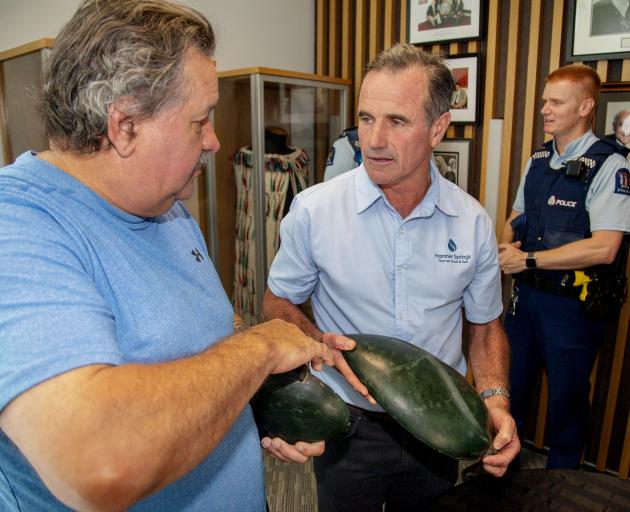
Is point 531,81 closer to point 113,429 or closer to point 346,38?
point 346,38

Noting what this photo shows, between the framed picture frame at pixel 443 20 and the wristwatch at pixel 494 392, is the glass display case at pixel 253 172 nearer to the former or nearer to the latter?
the framed picture frame at pixel 443 20

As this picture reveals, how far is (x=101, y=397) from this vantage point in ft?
1.81

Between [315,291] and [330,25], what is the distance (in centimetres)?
257

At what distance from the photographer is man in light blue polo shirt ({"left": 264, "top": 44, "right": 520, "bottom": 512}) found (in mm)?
1378

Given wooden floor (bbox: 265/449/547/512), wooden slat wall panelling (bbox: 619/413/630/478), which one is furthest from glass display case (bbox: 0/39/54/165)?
wooden slat wall panelling (bbox: 619/413/630/478)

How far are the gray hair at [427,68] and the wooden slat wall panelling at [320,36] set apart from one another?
225 centimetres

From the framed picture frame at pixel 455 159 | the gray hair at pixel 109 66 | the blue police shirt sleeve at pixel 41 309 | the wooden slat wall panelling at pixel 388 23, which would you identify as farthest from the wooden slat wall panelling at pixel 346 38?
the blue police shirt sleeve at pixel 41 309

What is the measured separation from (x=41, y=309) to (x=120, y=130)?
0.30m

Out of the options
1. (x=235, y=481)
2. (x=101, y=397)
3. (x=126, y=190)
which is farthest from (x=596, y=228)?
(x=101, y=397)

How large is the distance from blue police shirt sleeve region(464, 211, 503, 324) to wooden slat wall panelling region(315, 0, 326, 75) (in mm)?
2510

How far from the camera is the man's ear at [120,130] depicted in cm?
74

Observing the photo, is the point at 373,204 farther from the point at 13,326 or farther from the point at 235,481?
the point at 13,326

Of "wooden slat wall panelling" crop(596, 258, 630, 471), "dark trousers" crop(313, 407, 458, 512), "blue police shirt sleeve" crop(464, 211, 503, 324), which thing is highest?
"blue police shirt sleeve" crop(464, 211, 503, 324)

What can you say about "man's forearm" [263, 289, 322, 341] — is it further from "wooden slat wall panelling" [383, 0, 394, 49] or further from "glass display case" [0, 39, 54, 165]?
"wooden slat wall panelling" [383, 0, 394, 49]
